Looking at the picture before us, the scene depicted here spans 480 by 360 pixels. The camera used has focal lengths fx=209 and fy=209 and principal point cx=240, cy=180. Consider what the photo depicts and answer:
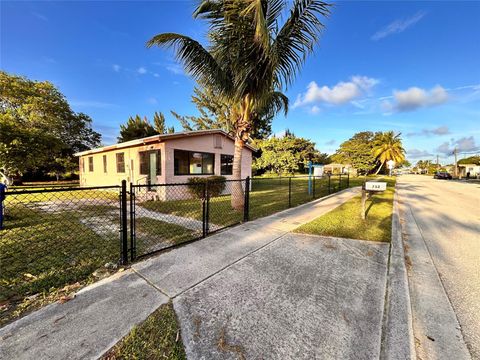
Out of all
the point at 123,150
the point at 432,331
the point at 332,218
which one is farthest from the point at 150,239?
the point at 123,150

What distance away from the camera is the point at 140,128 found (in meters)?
27.9

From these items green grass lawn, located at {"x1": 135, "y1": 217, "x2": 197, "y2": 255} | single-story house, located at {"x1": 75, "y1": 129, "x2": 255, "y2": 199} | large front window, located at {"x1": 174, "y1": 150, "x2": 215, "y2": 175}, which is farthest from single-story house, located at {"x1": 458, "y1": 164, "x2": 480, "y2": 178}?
green grass lawn, located at {"x1": 135, "y1": 217, "x2": 197, "y2": 255}

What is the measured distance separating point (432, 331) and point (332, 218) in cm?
435

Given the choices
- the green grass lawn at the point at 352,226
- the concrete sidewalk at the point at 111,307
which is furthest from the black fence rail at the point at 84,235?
the green grass lawn at the point at 352,226

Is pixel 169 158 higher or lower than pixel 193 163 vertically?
higher

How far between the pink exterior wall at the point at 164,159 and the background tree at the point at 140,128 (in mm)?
13405

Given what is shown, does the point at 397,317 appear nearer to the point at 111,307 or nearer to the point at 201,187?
the point at 111,307

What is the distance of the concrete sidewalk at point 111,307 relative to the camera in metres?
1.74

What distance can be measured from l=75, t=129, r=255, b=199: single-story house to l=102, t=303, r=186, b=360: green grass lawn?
8.10 m

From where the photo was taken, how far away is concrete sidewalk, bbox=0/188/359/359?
1738mm

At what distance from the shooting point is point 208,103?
88.1 feet

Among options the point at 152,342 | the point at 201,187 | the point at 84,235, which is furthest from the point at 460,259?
the point at 201,187

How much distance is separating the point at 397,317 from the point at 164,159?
9.28 meters

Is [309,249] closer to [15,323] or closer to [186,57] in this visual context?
[15,323]
